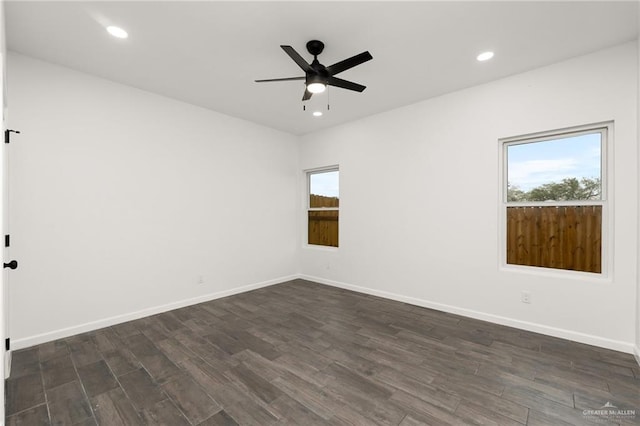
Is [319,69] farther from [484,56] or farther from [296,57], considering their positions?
[484,56]

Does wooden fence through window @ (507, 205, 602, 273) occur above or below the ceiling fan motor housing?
below

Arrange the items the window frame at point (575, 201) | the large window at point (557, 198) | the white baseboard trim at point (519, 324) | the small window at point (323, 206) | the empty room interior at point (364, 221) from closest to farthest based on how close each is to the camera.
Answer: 1. the empty room interior at point (364, 221)
2. the white baseboard trim at point (519, 324)
3. the window frame at point (575, 201)
4. the large window at point (557, 198)
5. the small window at point (323, 206)


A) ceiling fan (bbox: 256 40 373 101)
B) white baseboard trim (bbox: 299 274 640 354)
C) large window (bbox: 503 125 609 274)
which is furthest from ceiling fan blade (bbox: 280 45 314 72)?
white baseboard trim (bbox: 299 274 640 354)

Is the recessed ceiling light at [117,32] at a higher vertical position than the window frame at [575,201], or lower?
higher

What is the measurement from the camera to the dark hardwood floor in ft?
6.07

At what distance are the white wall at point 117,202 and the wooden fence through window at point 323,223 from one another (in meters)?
1.13

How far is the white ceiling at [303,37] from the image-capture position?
2.19m

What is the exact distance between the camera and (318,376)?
2.26 meters

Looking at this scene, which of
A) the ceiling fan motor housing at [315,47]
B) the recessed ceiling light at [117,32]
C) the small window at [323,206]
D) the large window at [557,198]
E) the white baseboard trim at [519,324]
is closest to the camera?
the recessed ceiling light at [117,32]

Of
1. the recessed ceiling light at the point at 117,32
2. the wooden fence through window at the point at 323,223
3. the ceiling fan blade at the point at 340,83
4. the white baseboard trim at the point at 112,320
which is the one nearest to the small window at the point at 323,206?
the wooden fence through window at the point at 323,223

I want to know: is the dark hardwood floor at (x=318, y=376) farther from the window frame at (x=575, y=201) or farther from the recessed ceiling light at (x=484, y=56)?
the recessed ceiling light at (x=484, y=56)

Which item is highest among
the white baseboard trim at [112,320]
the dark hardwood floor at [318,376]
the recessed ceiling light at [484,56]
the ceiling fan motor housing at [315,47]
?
the recessed ceiling light at [484,56]

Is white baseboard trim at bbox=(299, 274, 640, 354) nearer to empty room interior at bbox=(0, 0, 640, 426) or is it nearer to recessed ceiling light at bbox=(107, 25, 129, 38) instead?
empty room interior at bbox=(0, 0, 640, 426)

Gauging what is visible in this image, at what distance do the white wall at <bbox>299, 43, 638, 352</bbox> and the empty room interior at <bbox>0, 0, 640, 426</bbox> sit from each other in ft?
0.07
